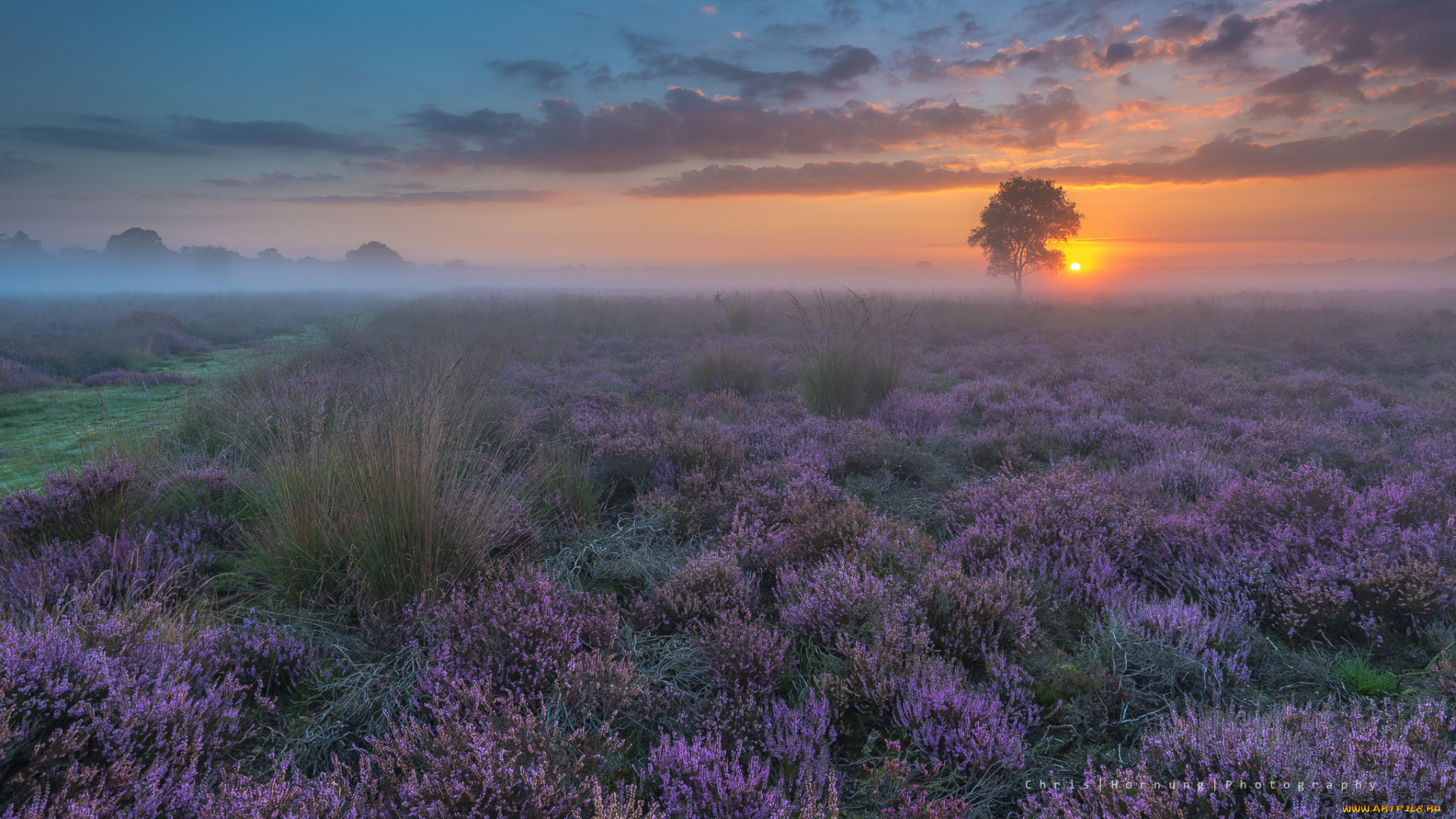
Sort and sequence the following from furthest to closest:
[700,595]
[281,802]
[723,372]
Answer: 1. [723,372]
2. [700,595]
3. [281,802]

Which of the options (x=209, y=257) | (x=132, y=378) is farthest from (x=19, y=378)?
(x=209, y=257)

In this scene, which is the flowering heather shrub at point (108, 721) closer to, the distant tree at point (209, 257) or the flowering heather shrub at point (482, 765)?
the flowering heather shrub at point (482, 765)

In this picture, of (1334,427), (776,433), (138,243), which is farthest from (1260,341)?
(138,243)

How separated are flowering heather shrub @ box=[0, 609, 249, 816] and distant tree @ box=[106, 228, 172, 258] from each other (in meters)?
158

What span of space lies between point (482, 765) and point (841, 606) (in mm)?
1824

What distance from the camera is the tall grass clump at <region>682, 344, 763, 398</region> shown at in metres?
9.77

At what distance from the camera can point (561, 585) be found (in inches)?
135

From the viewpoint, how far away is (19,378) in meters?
10.6

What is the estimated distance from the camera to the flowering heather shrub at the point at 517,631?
99.9 inches

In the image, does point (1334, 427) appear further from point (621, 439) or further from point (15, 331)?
point (15, 331)

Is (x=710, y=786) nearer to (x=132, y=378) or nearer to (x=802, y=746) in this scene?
(x=802, y=746)

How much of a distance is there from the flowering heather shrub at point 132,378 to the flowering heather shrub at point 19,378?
1.72 feet

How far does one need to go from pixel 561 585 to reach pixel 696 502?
5.07 ft

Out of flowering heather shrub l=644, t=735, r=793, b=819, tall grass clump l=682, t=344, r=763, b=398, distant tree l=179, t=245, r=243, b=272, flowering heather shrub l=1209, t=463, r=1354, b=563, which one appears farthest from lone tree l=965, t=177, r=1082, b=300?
distant tree l=179, t=245, r=243, b=272
